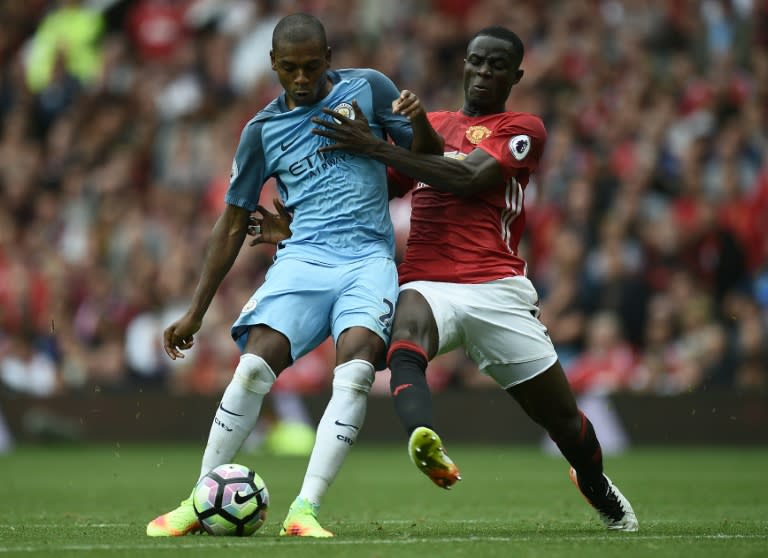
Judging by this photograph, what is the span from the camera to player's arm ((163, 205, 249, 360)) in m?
7.19

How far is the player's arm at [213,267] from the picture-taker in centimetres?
719

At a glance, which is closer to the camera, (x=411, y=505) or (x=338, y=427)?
(x=338, y=427)

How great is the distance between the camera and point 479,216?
7.24 meters

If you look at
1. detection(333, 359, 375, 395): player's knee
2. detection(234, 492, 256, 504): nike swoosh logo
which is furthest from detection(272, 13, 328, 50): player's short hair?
detection(234, 492, 256, 504): nike swoosh logo

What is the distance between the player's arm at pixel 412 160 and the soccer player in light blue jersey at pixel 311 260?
0.43 ft

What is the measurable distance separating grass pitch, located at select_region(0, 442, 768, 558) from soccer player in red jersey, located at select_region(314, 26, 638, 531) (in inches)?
24.4

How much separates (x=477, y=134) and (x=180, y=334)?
1819mm

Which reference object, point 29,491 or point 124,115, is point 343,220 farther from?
point 124,115

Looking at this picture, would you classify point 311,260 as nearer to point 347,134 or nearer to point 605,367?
point 347,134

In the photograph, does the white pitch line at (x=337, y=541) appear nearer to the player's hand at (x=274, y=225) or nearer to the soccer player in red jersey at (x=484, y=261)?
the soccer player in red jersey at (x=484, y=261)

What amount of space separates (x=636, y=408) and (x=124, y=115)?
808cm

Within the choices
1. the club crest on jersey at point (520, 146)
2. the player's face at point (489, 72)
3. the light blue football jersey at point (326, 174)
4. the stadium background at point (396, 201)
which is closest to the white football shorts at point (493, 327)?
the light blue football jersey at point (326, 174)

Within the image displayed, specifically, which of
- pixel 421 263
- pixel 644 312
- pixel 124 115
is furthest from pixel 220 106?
pixel 421 263

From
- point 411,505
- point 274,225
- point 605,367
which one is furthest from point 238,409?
point 605,367
